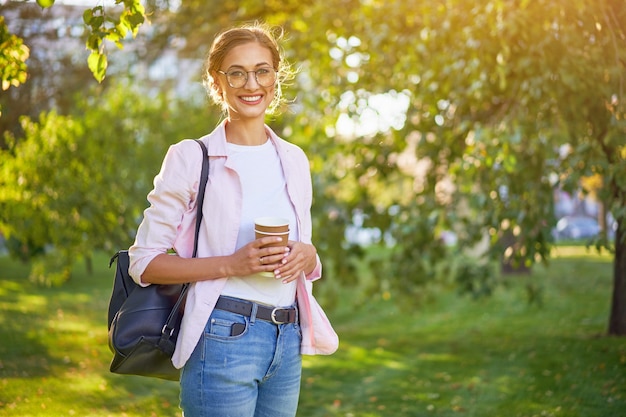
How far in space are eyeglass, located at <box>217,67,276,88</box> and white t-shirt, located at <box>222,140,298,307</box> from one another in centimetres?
21

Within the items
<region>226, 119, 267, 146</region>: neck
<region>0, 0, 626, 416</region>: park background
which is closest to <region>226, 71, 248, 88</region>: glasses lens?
<region>226, 119, 267, 146</region>: neck

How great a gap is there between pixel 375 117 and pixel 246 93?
6.58m

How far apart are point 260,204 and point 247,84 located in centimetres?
40

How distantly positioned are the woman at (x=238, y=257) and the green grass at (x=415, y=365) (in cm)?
385

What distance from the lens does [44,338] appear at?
10.6m

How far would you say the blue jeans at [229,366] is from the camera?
251 centimetres

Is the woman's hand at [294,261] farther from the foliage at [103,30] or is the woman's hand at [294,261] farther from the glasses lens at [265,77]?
the foliage at [103,30]

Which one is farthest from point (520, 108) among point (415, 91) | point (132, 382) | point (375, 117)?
point (132, 382)

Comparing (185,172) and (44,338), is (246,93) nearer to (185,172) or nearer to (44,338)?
(185,172)

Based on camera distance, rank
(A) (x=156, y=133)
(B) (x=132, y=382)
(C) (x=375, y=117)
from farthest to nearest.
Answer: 1. (A) (x=156, y=133)
2. (C) (x=375, y=117)
3. (B) (x=132, y=382)

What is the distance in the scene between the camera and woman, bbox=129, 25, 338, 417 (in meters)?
2.52

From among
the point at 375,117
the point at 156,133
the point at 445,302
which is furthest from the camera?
the point at 445,302

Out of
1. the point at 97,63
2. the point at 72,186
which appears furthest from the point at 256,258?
the point at 72,186

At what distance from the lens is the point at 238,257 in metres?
2.51
